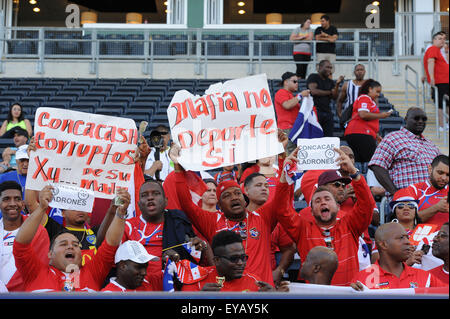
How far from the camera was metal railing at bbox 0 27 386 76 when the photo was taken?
1497 cm

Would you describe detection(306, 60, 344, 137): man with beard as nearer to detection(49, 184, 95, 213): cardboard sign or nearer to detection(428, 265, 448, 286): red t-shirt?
detection(428, 265, 448, 286): red t-shirt

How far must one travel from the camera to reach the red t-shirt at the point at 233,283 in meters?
4.20

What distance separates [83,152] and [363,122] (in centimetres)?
400

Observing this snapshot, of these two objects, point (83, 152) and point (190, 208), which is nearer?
point (190, 208)

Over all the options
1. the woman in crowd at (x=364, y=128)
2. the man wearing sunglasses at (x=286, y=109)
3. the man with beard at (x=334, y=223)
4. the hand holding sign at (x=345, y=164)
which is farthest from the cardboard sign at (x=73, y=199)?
the woman in crowd at (x=364, y=128)

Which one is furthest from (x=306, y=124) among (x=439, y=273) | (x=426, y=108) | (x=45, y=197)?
(x=426, y=108)

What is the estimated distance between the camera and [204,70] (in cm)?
1509

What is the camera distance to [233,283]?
4.23 meters

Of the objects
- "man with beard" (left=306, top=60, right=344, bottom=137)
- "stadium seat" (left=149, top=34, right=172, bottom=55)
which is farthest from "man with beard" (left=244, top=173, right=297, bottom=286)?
"stadium seat" (left=149, top=34, right=172, bottom=55)

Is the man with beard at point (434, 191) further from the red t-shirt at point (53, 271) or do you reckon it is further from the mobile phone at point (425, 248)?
the red t-shirt at point (53, 271)

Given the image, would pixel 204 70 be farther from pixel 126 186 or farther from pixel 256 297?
pixel 256 297

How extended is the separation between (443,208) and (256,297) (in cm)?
359

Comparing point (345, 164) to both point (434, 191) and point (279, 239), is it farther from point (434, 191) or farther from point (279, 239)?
point (434, 191)

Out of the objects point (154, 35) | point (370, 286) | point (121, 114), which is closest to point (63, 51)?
point (154, 35)
